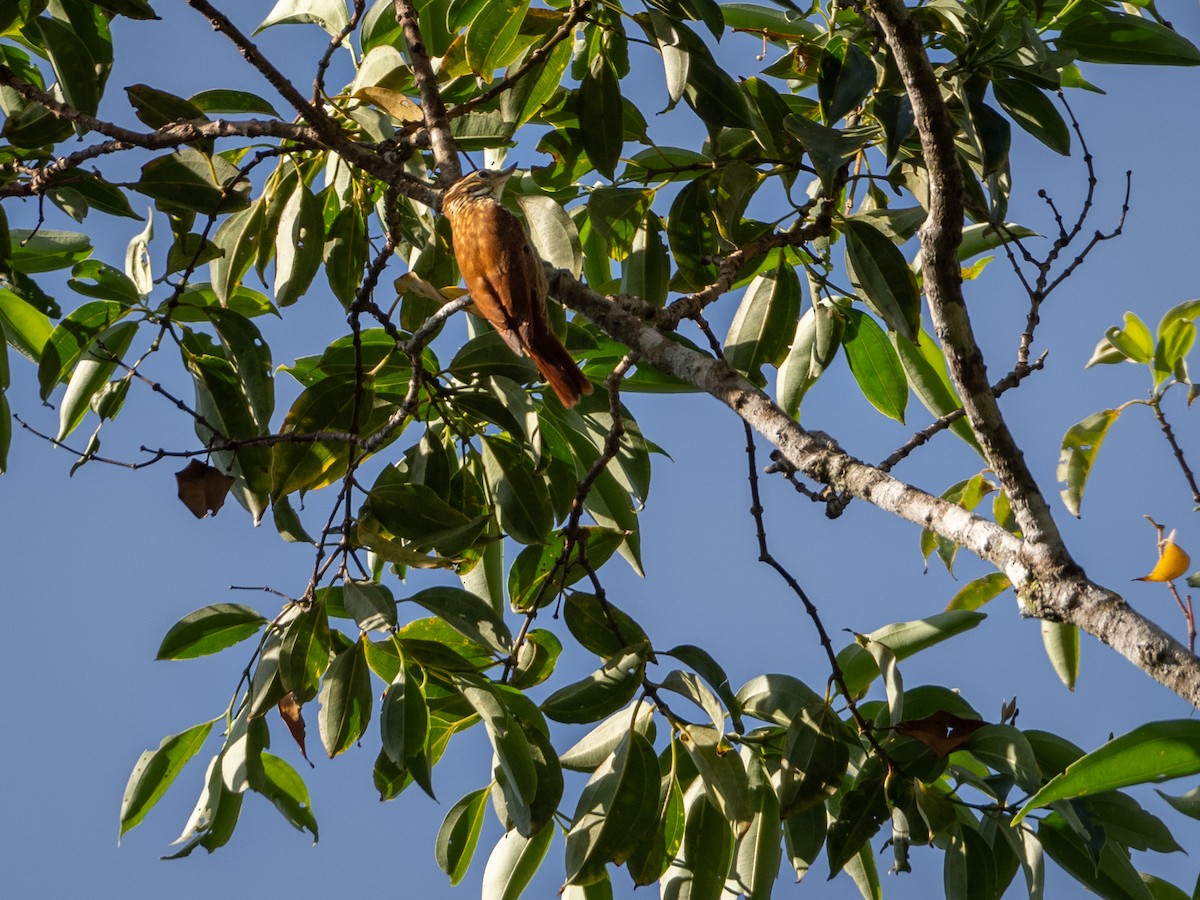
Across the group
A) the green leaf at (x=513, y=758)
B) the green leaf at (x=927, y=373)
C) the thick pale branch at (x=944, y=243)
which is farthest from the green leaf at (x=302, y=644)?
the green leaf at (x=927, y=373)

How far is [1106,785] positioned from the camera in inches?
44.9

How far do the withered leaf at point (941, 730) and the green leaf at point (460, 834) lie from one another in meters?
0.68

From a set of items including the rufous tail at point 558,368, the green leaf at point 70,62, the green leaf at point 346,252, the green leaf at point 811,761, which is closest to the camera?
the green leaf at point 811,761

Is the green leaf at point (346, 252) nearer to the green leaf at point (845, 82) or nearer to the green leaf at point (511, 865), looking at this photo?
the green leaf at point (845, 82)

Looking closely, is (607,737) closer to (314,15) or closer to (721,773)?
(721,773)

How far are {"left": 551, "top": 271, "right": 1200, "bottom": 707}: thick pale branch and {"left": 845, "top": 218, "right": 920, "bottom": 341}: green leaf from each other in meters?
0.29

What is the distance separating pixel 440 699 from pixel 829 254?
3.74 ft

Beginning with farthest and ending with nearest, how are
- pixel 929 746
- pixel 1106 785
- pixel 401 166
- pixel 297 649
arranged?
pixel 401 166 < pixel 297 649 < pixel 929 746 < pixel 1106 785

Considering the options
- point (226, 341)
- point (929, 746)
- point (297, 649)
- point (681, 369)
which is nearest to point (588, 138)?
point (681, 369)

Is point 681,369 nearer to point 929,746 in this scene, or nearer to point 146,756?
point 929,746

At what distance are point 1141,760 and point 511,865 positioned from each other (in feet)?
3.06

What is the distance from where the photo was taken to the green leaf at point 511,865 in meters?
1.69

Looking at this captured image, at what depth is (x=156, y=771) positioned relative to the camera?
1866mm

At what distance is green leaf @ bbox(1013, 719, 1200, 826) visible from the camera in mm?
1119
